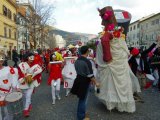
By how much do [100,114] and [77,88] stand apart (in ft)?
4.01

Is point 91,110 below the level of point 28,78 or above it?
below

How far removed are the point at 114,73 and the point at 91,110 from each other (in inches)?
47.7

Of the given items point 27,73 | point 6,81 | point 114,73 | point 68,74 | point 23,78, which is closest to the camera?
point 6,81

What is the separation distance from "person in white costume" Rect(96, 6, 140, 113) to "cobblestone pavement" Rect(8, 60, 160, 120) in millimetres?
269

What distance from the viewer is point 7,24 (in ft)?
155

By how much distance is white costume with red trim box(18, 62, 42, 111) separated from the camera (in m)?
7.46

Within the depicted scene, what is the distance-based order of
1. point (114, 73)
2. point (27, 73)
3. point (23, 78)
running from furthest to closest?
point (27, 73) → point (23, 78) → point (114, 73)

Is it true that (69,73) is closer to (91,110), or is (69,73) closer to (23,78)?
(91,110)

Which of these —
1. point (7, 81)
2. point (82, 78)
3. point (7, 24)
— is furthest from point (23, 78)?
point (7, 24)

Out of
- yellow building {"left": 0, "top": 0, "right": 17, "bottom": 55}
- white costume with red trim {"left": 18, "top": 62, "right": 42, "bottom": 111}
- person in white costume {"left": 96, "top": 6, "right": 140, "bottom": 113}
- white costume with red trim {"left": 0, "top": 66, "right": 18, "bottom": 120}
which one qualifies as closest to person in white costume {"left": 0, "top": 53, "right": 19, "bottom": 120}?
white costume with red trim {"left": 0, "top": 66, "right": 18, "bottom": 120}

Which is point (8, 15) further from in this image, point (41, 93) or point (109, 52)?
point (109, 52)

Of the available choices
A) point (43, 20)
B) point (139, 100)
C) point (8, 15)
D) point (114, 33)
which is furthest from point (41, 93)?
point (8, 15)

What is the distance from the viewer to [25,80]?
758 centimetres

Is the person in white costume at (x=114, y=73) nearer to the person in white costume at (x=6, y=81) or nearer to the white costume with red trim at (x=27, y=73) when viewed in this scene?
the white costume with red trim at (x=27, y=73)
